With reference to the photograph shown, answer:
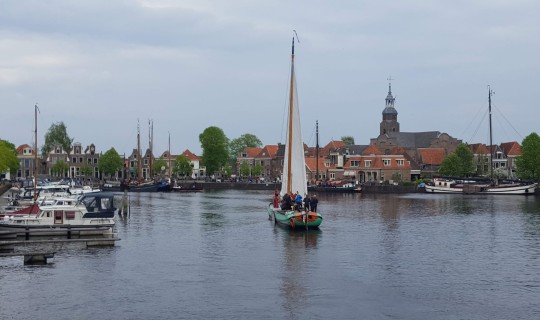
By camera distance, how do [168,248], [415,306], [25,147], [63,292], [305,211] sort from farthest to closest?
[25,147] < [305,211] < [168,248] < [63,292] < [415,306]

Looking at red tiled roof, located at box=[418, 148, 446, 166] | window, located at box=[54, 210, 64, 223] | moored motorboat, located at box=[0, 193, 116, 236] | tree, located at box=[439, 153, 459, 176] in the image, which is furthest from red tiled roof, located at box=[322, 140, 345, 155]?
window, located at box=[54, 210, 64, 223]

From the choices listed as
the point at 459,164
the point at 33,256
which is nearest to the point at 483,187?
the point at 459,164

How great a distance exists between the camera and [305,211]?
55.2 meters

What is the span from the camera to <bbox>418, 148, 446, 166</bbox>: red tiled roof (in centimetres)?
17562

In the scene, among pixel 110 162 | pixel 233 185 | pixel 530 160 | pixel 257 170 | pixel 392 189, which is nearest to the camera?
pixel 530 160

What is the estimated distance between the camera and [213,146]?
16688 centimetres

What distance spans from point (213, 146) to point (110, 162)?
114ft

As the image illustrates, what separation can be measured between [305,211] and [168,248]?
12.8 m

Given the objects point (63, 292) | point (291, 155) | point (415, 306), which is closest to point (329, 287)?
point (415, 306)

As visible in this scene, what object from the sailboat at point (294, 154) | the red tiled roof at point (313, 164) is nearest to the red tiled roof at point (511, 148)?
the red tiled roof at point (313, 164)

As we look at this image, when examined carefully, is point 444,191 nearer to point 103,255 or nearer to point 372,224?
point 372,224

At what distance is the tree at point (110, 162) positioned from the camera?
185 meters

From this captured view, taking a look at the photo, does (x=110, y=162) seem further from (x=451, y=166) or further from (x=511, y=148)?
(x=511, y=148)

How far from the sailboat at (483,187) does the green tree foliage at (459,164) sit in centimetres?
1268
